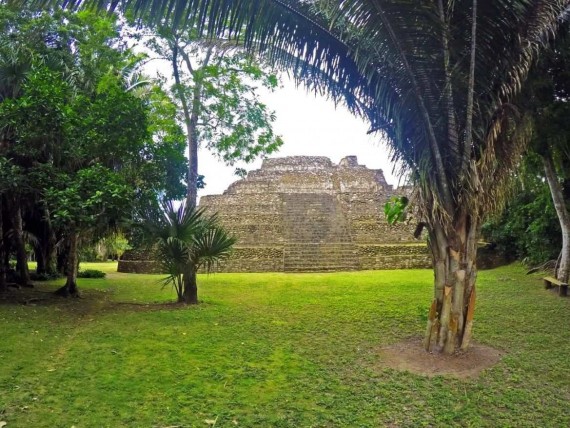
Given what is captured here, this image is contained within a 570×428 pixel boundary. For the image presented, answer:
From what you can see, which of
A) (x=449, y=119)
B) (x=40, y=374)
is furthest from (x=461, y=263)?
(x=40, y=374)

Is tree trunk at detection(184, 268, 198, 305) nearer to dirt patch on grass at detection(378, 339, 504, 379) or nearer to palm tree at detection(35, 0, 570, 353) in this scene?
dirt patch on grass at detection(378, 339, 504, 379)

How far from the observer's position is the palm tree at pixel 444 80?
500 centimetres

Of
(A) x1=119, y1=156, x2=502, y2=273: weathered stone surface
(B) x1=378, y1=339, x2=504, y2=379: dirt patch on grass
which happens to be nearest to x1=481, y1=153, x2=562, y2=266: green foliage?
(A) x1=119, y1=156, x2=502, y2=273: weathered stone surface

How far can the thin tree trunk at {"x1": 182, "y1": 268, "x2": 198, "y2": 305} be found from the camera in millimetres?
8844

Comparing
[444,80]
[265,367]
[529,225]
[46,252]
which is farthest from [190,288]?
[529,225]

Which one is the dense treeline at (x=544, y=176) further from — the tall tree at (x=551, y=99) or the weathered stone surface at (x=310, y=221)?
the weathered stone surface at (x=310, y=221)

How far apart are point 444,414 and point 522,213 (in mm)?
10876

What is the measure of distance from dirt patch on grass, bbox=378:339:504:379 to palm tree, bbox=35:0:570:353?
0.54 feet

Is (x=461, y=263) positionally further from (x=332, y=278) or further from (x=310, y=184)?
(x=310, y=184)

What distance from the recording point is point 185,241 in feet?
27.9

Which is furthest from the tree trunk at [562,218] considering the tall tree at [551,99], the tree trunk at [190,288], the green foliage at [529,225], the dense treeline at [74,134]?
the dense treeline at [74,134]

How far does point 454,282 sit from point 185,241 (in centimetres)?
492

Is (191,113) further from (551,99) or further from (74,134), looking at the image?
(551,99)

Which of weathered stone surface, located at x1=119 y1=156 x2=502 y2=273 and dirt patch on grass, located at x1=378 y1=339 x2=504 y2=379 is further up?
weathered stone surface, located at x1=119 y1=156 x2=502 y2=273
